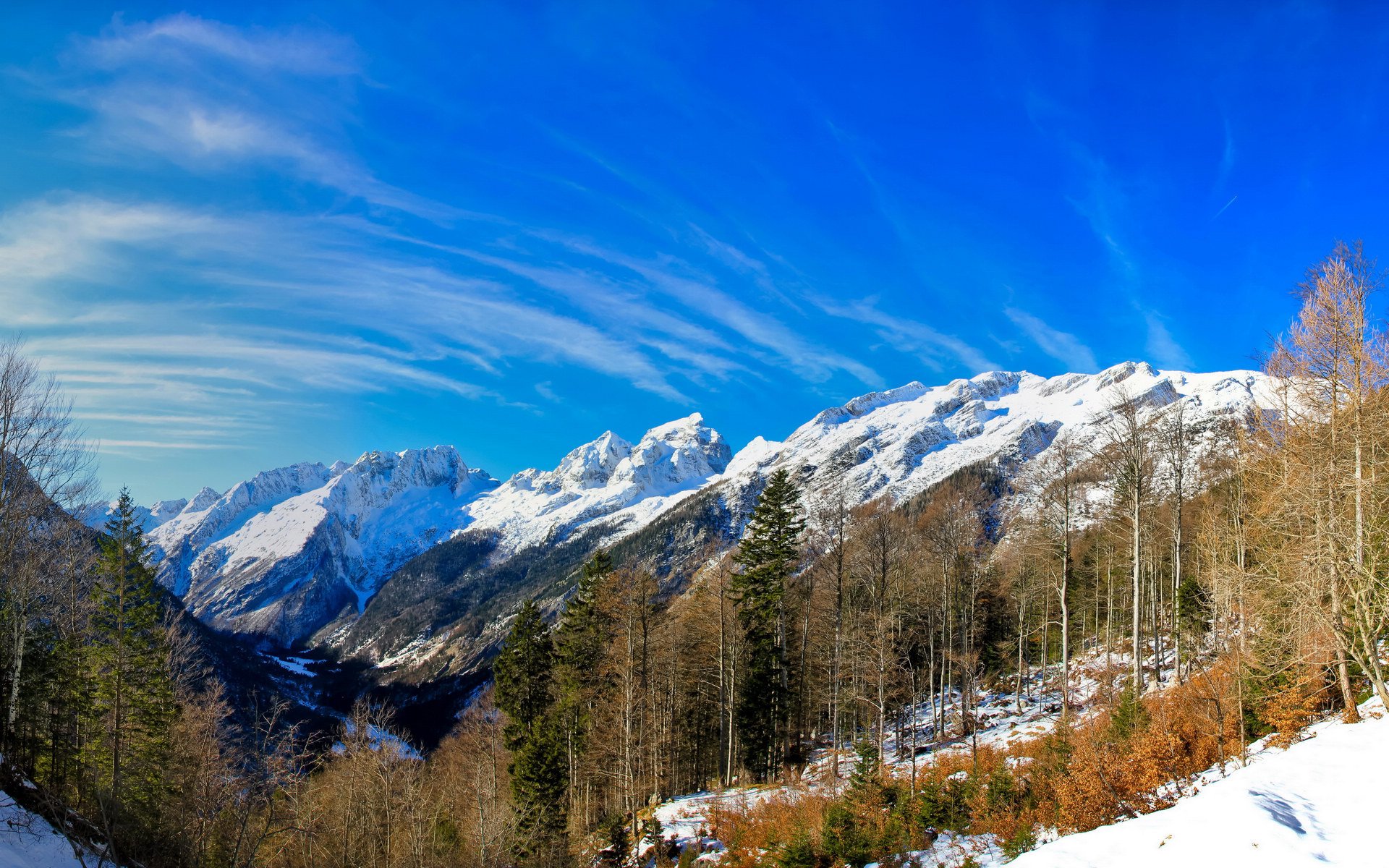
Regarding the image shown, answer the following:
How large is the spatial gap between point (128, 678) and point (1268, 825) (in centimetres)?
3598

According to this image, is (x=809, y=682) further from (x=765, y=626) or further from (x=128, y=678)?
(x=128, y=678)

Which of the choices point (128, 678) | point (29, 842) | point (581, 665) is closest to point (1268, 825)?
point (29, 842)

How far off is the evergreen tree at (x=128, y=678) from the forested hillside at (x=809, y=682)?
0.18 meters

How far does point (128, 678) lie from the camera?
2702 centimetres

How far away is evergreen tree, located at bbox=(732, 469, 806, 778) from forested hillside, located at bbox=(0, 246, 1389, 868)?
171mm

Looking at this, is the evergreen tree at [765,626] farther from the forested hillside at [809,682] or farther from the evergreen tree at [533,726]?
the evergreen tree at [533,726]

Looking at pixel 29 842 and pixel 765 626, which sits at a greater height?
pixel 765 626

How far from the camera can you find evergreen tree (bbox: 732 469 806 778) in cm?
3262

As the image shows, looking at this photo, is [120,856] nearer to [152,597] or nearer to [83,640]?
[83,640]

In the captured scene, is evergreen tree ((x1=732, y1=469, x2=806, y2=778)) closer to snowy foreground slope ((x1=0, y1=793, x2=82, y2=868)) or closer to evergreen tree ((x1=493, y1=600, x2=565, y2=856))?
evergreen tree ((x1=493, y1=600, x2=565, y2=856))

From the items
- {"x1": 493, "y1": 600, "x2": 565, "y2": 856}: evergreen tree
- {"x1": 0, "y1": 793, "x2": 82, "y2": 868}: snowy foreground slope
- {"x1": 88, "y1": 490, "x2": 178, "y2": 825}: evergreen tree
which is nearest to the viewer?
{"x1": 0, "y1": 793, "x2": 82, "y2": 868}: snowy foreground slope

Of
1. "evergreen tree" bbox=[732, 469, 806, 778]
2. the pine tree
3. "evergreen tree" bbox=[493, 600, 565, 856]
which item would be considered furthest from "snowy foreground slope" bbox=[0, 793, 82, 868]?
"evergreen tree" bbox=[732, 469, 806, 778]

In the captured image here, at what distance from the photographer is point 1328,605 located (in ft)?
51.6

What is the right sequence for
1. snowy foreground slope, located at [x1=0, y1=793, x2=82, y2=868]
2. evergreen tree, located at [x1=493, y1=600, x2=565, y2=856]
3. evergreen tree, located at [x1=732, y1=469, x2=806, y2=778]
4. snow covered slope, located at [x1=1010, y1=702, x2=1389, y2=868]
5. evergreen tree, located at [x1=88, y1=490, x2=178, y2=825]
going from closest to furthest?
snow covered slope, located at [x1=1010, y1=702, x2=1389, y2=868], snowy foreground slope, located at [x1=0, y1=793, x2=82, y2=868], evergreen tree, located at [x1=88, y1=490, x2=178, y2=825], evergreen tree, located at [x1=493, y1=600, x2=565, y2=856], evergreen tree, located at [x1=732, y1=469, x2=806, y2=778]
